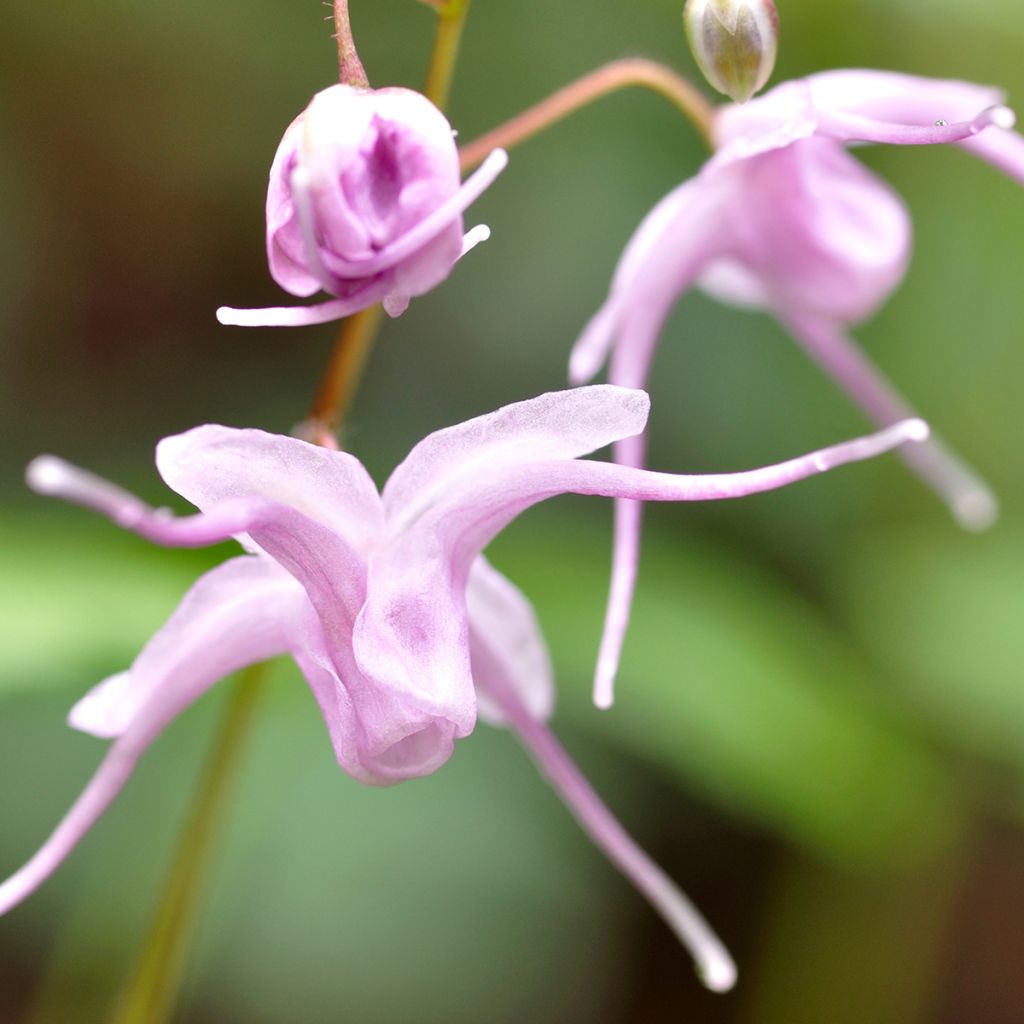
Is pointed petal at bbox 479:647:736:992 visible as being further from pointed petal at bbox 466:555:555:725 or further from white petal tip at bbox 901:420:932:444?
white petal tip at bbox 901:420:932:444

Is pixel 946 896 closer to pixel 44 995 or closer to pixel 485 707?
pixel 44 995

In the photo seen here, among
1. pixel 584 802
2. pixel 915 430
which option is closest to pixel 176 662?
pixel 584 802

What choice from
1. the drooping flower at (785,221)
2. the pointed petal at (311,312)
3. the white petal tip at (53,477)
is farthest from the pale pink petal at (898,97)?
the white petal tip at (53,477)

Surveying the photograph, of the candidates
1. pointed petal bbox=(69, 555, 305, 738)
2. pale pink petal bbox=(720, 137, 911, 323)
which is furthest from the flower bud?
pointed petal bbox=(69, 555, 305, 738)

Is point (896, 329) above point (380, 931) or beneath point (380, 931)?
above

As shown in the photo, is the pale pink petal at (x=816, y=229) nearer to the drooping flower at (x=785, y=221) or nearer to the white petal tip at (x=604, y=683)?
the drooping flower at (x=785, y=221)

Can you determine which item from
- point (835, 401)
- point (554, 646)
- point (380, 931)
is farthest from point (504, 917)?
point (835, 401)

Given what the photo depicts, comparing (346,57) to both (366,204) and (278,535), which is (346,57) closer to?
(366,204)

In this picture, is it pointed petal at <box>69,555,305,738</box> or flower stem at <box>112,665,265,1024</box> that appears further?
flower stem at <box>112,665,265,1024</box>
